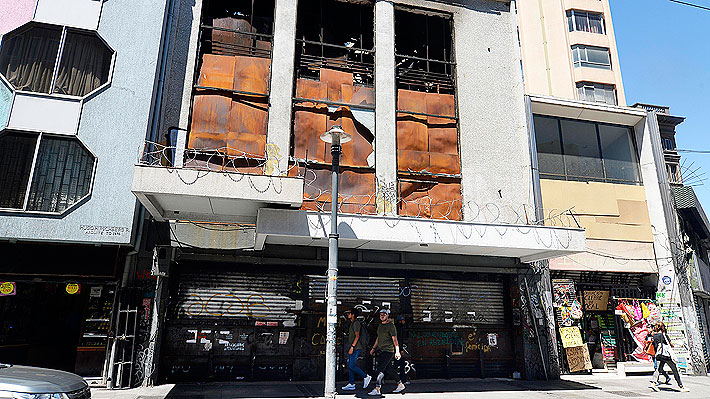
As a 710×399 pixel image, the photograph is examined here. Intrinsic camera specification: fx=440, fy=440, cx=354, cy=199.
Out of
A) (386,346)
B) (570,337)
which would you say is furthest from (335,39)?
(570,337)

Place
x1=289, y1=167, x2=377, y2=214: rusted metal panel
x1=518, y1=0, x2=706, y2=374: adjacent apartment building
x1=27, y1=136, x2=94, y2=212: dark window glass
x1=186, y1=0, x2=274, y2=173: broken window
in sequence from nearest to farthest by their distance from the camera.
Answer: x1=27, y1=136, x2=94, y2=212: dark window glass → x1=186, y1=0, x2=274, y2=173: broken window → x1=289, y1=167, x2=377, y2=214: rusted metal panel → x1=518, y1=0, x2=706, y2=374: adjacent apartment building

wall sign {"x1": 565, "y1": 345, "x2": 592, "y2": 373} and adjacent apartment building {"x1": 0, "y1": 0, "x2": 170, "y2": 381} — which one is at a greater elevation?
adjacent apartment building {"x1": 0, "y1": 0, "x2": 170, "y2": 381}

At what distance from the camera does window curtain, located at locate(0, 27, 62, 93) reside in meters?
10.9

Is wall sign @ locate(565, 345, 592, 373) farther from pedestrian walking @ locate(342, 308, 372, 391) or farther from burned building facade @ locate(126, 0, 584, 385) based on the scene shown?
pedestrian walking @ locate(342, 308, 372, 391)

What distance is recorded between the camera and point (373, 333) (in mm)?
12484

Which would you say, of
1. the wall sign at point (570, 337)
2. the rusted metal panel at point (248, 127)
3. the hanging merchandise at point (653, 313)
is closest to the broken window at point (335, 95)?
the rusted metal panel at point (248, 127)

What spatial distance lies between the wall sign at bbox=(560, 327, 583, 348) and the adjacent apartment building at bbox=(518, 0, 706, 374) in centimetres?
25

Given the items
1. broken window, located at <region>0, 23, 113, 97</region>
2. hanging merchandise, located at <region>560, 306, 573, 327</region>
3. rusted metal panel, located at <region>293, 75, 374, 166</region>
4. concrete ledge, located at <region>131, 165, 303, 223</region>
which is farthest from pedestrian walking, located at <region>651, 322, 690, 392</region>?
broken window, located at <region>0, 23, 113, 97</region>

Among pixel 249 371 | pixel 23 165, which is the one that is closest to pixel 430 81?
pixel 249 371

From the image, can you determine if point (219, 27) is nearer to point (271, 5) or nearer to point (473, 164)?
point (271, 5)

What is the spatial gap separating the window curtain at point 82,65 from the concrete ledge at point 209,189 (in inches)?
160

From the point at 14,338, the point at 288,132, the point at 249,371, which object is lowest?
the point at 249,371

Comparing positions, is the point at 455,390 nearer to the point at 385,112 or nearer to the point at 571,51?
the point at 385,112

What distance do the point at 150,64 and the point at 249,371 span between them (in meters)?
8.57
